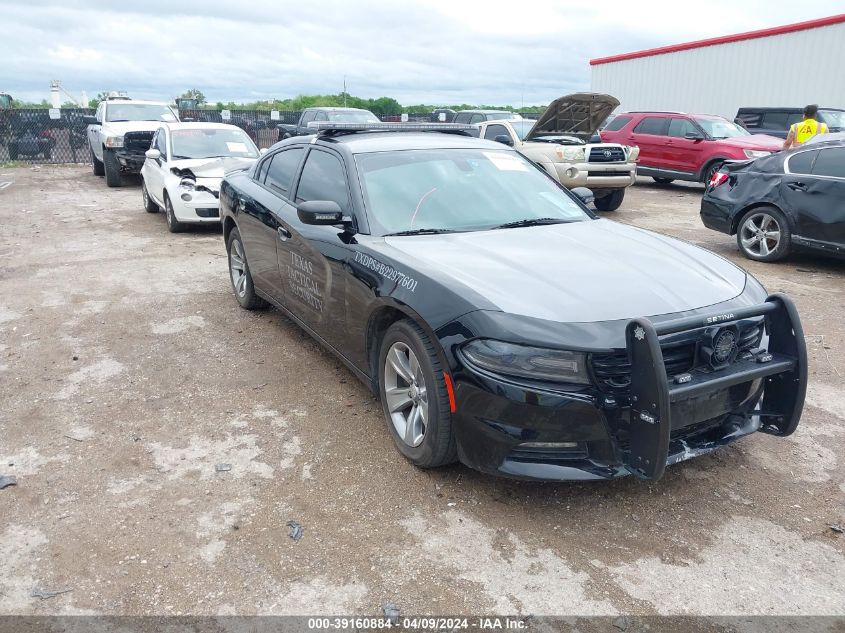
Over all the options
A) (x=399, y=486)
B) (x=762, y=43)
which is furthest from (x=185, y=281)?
(x=762, y=43)

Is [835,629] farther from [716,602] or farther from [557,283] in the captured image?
[557,283]

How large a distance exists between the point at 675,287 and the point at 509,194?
1.49 metres

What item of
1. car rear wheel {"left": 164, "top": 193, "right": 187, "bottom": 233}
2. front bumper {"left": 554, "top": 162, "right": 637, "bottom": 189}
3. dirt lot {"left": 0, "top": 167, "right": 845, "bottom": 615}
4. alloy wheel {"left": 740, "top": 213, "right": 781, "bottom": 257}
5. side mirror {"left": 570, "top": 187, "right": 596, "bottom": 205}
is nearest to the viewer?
dirt lot {"left": 0, "top": 167, "right": 845, "bottom": 615}

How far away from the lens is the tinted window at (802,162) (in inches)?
308

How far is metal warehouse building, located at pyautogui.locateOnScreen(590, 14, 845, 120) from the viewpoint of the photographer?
1870 cm

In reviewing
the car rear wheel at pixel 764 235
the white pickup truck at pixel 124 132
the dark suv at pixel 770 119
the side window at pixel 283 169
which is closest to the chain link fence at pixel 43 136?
the white pickup truck at pixel 124 132

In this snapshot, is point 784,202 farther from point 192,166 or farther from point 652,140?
point 652,140

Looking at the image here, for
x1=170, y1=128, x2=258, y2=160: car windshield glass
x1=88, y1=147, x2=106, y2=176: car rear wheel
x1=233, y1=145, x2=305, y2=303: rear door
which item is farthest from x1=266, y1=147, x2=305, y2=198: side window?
x1=88, y1=147, x2=106, y2=176: car rear wheel

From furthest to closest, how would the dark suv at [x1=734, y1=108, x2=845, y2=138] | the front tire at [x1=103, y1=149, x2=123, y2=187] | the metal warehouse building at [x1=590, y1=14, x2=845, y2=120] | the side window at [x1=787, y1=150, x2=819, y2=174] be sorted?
1. the metal warehouse building at [x1=590, y1=14, x2=845, y2=120]
2. the dark suv at [x1=734, y1=108, x2=845, y2=138]
3. the front tire at [x1=103, y1=149, x2=123, y2=187]
4. the side window at [x1=787, y1=150, x2=819, y2=174]

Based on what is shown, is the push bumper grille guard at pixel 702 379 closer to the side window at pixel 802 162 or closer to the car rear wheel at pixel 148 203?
the side window at pixel 802 162

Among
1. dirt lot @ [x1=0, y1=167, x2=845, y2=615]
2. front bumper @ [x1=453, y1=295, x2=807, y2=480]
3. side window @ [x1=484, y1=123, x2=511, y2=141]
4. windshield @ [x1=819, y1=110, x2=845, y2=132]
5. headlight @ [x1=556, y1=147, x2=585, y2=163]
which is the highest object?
windshield @ [x1=819, y1=110, x2=845, y2=132]

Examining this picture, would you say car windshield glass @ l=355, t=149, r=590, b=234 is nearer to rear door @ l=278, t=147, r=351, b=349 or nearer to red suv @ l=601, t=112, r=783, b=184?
rear door @ l=278, t=147, r=351, b=349

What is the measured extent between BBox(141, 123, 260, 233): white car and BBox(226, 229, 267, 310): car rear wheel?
12.5ft

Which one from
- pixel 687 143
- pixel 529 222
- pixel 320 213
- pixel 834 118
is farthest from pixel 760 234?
Answer: pixel 834 118
